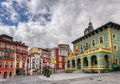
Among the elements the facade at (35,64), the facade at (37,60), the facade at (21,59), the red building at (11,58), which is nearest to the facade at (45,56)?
the facade at (37,60)

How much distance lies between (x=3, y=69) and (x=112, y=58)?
33336mm

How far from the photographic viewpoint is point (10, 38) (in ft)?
133

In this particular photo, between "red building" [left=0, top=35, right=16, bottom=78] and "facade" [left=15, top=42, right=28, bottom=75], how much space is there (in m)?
2.31

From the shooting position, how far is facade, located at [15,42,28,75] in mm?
41344

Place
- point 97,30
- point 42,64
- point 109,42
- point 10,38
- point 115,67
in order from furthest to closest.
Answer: point 42,64 → point 10,38 → point 97,30 → point 109,42 → point 115,67

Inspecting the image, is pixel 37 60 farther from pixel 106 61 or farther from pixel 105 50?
pixel 105 50

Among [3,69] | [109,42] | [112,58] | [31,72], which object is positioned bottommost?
[31,72]

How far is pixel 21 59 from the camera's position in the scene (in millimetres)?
43438

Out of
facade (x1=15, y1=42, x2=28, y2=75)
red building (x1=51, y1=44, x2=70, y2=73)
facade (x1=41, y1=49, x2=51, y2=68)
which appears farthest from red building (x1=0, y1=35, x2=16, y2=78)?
red building (x1=51, y1=44, x2=70, y2=73)

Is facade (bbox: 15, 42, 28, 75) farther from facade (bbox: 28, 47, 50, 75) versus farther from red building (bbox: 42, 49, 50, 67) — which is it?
red building (bbox: 42, 49, 50, 67)

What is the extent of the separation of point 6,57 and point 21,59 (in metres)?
7.88

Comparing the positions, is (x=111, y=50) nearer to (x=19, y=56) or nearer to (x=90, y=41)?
(x=90, y=41)

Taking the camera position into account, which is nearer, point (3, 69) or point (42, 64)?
point (3, 69)

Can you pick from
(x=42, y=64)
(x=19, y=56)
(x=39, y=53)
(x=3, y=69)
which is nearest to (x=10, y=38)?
(x=19, y=56)
